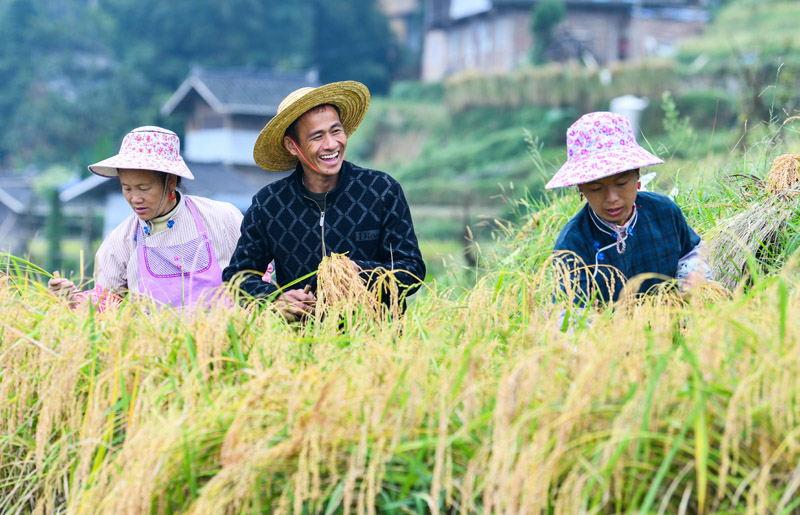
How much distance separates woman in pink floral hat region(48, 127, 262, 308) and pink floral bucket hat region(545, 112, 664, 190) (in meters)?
1.22

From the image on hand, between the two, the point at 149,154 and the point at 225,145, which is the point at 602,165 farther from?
the point at 225,145

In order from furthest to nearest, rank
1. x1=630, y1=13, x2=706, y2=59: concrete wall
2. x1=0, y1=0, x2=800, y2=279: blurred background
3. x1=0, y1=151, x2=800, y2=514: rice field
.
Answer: x1=630, y1=13, x2=706, y2=59: concrete wall < x1=0, y1=0, x2=800, y2=279: blurred background < x1=0, y1=151, x2=800, y2=514: rice field

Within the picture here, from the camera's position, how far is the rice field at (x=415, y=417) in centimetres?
158

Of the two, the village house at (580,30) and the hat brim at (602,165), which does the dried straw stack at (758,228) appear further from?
the village house at (580,30)

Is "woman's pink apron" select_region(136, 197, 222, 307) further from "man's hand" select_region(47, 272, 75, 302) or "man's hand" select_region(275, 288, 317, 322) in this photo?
"man's hand" select_region(275, 288, 317, 322)

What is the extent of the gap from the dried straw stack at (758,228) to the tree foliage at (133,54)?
3161 centimetres

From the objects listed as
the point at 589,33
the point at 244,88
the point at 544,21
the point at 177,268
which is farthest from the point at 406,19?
the point at 177,268

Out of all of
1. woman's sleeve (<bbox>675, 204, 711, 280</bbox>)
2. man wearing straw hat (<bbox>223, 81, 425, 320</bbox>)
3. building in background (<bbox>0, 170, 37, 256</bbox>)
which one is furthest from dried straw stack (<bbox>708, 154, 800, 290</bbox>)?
building in background (<bbox>0, 170, 37, 256</bbox>)

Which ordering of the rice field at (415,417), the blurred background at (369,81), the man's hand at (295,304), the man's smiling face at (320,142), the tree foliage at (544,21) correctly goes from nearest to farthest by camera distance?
the rice field at (415,417) < the man's hand at (295,304) < the man's smiling face at (320,142) < the blurred background at (369,81) < the tree foliage at (544,21)

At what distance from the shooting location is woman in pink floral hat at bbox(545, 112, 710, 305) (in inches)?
103

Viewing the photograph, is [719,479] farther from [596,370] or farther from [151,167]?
[151,167]

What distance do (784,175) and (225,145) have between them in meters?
24.8

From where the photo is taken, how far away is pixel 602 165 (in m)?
2.56

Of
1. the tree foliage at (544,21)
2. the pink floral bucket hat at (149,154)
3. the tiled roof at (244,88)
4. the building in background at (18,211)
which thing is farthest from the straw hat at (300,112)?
the tree foliage at (544,21)
